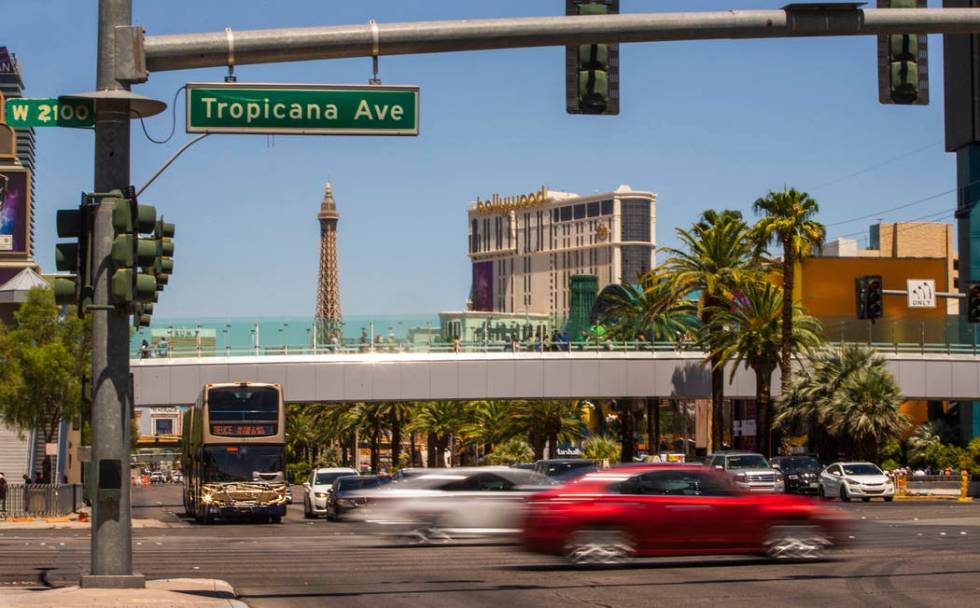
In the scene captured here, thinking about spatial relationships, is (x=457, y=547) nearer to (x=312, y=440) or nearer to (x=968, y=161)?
(x=968, y=161)

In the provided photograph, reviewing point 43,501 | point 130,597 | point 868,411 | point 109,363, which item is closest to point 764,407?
point 868,411

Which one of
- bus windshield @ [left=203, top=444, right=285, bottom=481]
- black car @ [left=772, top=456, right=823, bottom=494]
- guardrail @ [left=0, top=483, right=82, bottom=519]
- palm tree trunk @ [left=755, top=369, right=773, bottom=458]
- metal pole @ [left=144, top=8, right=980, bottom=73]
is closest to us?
metal pole @ [left=144, top=8, right=980, bottom=73]

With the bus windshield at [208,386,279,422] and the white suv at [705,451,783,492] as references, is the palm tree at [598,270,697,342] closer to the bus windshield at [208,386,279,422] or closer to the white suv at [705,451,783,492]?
the white suv at [705,451,783,492]

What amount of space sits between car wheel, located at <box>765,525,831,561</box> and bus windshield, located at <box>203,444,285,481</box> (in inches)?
921

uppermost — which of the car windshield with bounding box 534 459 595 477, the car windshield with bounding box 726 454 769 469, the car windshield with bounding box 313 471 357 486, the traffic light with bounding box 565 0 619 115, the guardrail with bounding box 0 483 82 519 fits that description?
the traffic light with bounding box 565 0 619 115

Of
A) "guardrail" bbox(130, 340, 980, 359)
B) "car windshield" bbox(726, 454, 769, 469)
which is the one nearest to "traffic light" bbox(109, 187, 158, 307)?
"car windshield" bbox(726, 454, 769, 469)

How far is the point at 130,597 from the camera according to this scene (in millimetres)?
14758

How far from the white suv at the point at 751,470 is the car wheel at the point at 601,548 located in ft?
79.5

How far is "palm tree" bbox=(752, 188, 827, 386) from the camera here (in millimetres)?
59312

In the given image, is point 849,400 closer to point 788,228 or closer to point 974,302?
point 788,228

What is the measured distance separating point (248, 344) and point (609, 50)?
47253mm

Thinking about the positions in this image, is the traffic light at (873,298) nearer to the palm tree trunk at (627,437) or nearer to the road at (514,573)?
the road at (514,573)

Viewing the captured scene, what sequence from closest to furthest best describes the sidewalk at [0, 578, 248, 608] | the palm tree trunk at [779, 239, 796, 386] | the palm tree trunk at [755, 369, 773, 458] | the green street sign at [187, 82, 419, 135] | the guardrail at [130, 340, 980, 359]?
1. the sidewalk at [0, 578, 248, 608]
2. the green street sign at [187, 82, 419, 135]
3. the palm tree trunk at [779, 239, 796, 386]
4. the palm tree trunk at [755, 369, 773, 458]
5. the guardrail at [130, 340, 980, 359]

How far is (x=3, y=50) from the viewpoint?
127 m
